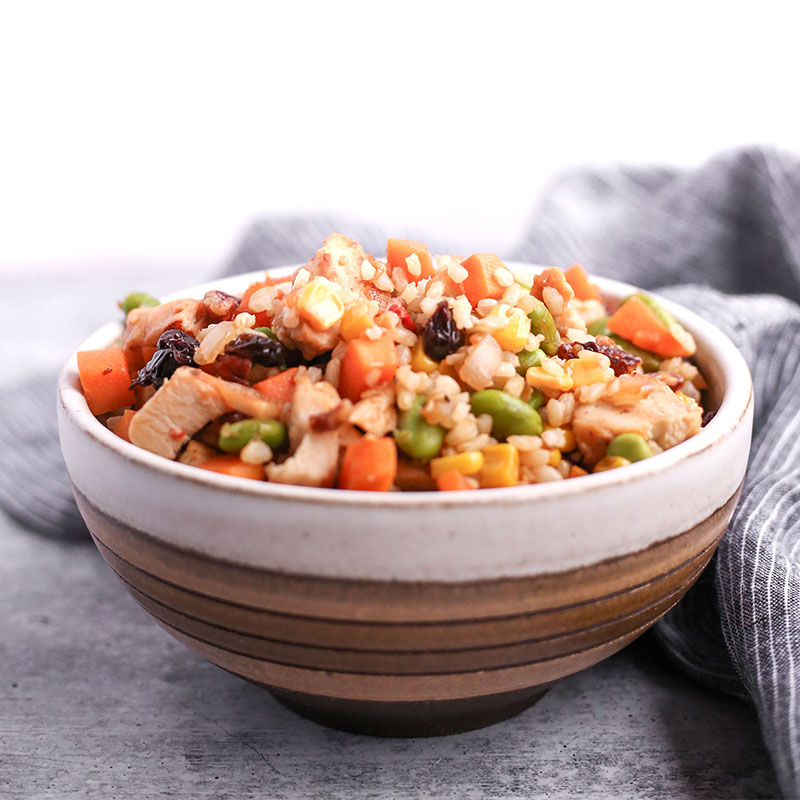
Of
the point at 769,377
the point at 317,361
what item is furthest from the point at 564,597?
the point at 769,377

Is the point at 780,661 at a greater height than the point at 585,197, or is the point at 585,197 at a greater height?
the point at 585,197

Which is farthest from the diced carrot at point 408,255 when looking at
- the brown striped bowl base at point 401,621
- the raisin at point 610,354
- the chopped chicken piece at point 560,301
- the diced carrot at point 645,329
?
the brown striped bowl base at point 401,621

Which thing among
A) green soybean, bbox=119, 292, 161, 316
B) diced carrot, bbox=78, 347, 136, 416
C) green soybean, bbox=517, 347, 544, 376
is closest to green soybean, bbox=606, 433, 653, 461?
green soybean, bbox=517, 347, 544, 376

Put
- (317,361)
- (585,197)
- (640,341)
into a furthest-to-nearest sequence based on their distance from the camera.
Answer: (585,197) → (640,341) → (317,361)

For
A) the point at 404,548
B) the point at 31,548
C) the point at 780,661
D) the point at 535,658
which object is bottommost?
the point at 31,548

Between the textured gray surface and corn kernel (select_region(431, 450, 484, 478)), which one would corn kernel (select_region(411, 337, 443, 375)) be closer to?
corn kernel (select_region(431, 450, 484, 478))

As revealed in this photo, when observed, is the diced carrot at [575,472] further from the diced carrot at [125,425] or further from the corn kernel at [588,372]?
the diced carrot at [125,425]

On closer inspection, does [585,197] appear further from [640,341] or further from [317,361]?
[317,361]
